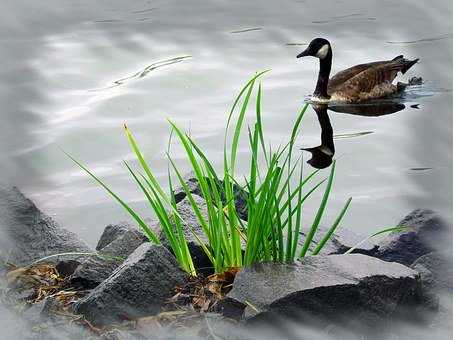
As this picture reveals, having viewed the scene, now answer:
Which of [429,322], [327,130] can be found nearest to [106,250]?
[429,322]

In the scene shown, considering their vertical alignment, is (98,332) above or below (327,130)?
above

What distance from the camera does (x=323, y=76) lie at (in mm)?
13250

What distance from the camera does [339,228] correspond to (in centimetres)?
676

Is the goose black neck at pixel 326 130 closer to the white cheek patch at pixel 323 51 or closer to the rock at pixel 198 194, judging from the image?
the white cheek patch at pixel 323 51

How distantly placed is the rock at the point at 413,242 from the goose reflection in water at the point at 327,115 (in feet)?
6.68

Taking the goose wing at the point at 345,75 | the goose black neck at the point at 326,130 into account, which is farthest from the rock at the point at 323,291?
the goose wing at the point at 345,75

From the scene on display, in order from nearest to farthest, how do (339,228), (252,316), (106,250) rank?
(252,316), (106,250), (339,228)

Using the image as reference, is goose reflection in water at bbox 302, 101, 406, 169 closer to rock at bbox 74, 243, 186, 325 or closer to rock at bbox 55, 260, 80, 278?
rock at bbox 55, 260, 80, 278

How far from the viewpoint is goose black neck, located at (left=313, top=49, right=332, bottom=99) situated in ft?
41.7

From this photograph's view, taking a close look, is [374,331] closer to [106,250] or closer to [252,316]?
[252,316]

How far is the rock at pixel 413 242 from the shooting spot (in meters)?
6.51

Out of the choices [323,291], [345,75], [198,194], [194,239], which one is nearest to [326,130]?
[345,75]

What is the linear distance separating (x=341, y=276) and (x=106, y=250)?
4.34 feet

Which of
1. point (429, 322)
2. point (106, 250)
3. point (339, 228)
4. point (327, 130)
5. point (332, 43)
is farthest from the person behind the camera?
point (332, 43)
